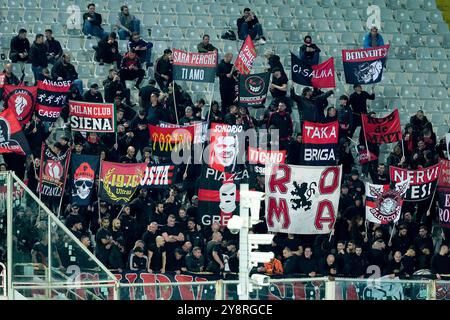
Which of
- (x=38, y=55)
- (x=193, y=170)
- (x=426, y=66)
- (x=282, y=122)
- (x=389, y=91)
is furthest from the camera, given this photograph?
(x=426, y=66)

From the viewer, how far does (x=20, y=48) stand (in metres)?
37.2

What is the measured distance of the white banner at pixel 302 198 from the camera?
33969mm


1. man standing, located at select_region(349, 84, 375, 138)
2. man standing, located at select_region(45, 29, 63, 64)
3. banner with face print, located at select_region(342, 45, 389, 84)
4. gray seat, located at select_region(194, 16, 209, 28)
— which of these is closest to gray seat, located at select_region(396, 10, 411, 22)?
gray seat, located at select_region(194, 16, 209, 28)

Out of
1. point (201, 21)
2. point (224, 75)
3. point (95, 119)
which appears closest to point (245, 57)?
point (224, 75)

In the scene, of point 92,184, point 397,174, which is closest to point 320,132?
point 397,174

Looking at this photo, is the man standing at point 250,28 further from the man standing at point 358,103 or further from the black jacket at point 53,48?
the black jacket at point 53,48

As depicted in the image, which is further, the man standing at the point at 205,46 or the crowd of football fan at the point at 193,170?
the man standing at the point at 205,46

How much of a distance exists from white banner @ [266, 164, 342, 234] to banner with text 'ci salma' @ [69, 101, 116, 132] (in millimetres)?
2847

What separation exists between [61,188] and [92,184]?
478 mm

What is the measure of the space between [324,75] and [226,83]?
66.8 inches

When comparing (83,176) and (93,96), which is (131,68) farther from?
(83,176)

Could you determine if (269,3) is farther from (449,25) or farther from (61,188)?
(61,188)

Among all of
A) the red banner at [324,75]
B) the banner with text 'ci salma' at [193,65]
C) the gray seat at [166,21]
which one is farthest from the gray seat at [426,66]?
the banner with text 'ci salma' at [193,65]

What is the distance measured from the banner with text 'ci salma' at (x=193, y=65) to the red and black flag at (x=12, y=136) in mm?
3059
